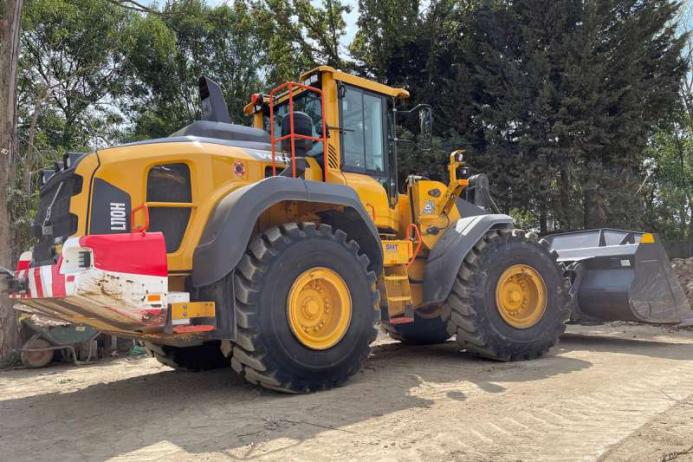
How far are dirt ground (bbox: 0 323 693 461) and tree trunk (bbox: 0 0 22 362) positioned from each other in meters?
2.20

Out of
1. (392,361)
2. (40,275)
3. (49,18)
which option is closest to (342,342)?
(392,361)

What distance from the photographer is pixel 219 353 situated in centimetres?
681

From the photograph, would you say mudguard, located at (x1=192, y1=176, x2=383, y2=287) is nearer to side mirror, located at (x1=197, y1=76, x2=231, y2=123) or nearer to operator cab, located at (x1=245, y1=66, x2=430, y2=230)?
operator cab, located at (x1=245, y1=66, x2=430, y2=230)

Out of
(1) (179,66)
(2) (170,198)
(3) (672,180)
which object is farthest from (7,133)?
(3) (672,180)

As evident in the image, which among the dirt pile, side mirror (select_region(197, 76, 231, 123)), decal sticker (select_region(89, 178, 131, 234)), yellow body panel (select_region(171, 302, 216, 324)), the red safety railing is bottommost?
the dirt pile

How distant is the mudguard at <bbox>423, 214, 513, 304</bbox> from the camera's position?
655 cm

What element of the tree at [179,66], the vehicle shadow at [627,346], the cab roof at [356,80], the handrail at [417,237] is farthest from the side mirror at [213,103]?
the tree at [179,66]

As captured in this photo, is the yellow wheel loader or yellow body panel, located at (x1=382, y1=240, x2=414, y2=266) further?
yellow body panel, located at (x1=382, y1=240, x2=414, y2=266)

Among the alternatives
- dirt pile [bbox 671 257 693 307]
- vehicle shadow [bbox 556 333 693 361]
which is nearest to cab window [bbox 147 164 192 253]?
vehicle shadow [bbox 556 333 693 361]

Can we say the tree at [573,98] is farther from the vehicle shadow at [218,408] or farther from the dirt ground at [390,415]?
the vehicle shadow at [218,408]

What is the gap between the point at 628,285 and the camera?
25.4 feet

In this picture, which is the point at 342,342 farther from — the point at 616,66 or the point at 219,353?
the point at 616,66

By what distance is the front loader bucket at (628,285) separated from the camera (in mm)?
7793

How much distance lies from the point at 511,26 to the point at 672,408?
1367 cm
